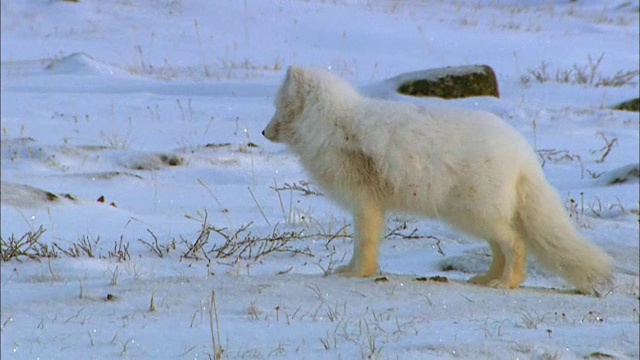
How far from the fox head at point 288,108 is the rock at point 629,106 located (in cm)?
806

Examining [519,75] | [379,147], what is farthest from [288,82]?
[519,75]

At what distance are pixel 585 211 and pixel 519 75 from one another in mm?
7375

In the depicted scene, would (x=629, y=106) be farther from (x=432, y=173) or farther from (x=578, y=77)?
(x=432, y=173)

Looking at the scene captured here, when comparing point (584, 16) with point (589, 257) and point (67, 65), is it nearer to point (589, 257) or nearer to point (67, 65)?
point (67, 65)

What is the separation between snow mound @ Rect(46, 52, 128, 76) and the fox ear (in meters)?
9.06

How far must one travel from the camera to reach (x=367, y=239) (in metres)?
5.43

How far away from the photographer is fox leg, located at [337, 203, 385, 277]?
5.39 m

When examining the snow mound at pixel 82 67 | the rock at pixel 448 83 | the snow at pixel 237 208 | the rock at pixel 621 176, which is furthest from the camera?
the snow mound at pixel 82 67

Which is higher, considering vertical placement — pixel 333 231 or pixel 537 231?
pixel 537 231

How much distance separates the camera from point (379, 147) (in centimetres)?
520

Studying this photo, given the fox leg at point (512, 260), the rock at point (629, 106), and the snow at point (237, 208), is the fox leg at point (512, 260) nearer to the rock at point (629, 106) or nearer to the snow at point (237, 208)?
the snow at point (237, 208)

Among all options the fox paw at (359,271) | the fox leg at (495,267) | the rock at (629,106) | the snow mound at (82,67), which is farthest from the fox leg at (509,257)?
the snow mound at (82,67)

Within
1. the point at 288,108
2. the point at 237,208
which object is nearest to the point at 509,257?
the point at 288,108

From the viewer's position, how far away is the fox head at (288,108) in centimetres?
559
